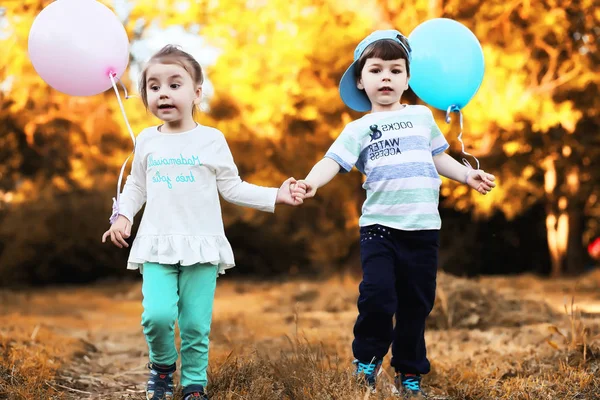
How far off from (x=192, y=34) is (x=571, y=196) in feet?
18.0

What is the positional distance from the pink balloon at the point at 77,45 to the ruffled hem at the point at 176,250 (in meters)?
0.81

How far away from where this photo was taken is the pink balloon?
10.4 ft

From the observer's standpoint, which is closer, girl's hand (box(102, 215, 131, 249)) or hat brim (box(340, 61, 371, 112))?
girl's hand (box(102, 215, 131, 249))

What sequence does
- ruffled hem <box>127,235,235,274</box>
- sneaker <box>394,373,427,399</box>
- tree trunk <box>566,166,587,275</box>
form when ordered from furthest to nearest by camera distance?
tree trunk <box>566,166,587,275</box> → sneaker <box>394,373,427,399</box> → ruffled hem <box>127,235,235,274</box>

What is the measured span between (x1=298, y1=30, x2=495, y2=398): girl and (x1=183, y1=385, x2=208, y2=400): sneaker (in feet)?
2.09

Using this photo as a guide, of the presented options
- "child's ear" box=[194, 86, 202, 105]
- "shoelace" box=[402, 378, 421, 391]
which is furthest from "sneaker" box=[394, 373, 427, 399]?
"child's ear" box=[194, 86, 202, 105]

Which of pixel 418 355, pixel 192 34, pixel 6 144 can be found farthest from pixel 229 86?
pixel 418 355

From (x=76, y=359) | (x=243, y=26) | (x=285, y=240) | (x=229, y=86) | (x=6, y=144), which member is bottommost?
(x=76, y=359)

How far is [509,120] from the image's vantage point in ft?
25.8

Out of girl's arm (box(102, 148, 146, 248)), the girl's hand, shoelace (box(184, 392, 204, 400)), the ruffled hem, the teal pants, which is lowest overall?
shoelace (box(184, 392, 204, 400))

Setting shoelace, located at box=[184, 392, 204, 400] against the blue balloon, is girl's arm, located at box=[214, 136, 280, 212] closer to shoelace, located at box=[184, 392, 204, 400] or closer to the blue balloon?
shoelace, located at box=[184, 392, 204, 400]

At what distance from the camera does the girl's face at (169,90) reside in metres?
2.93

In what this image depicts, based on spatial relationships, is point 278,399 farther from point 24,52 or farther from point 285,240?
point 285,240

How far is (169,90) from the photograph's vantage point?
2.93m
